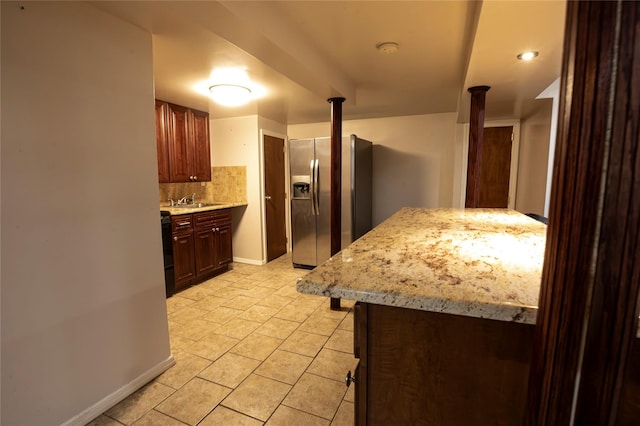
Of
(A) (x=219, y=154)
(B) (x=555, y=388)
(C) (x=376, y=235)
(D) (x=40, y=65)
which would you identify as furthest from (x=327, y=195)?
(B) (x=555, y=388)

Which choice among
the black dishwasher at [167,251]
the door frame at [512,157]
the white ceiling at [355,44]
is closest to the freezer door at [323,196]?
the white ceiling at [355,44]

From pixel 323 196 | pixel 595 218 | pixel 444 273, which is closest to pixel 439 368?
pixel 444 273

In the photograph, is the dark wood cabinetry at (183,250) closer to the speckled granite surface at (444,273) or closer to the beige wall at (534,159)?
the speckled granite surface at (444,273)

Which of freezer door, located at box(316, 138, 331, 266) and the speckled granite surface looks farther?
freezer door, located at box(316, 138, 331, 266)

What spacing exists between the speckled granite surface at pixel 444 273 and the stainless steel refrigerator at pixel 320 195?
2.39 metres

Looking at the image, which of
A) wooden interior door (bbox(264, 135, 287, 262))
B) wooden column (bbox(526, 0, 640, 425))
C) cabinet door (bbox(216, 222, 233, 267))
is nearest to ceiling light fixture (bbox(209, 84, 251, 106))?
wooden interior door (bbox(264, 135, 287, 262))

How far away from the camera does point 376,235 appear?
60.3 inches

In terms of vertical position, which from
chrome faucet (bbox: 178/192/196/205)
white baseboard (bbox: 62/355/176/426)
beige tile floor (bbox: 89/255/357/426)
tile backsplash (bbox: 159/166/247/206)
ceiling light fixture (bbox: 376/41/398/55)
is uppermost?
ceiling light fixture (bbox: 376/41/398/55)

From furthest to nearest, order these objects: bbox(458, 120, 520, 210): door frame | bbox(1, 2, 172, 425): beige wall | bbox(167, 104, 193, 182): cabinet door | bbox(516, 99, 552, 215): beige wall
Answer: bbox(458, 120, 520, 210): door frame, bbox(516, 99, 552, 215): beige wall, bbox(167, 104, 193, 182): cabinet door, bbox(1, 2, 172, 425): beige wall

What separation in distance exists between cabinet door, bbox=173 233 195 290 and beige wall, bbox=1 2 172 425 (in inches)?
56.6

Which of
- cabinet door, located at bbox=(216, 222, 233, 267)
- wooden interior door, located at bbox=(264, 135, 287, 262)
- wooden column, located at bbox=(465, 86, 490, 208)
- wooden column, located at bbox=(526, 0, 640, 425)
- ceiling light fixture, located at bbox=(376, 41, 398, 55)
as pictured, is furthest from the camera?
wooden interior door, located at bbox=(264, 135, 287, 262)

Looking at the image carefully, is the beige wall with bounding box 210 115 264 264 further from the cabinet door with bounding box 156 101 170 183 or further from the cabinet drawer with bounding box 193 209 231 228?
the cabinet door with bounding box 156 101 170 183

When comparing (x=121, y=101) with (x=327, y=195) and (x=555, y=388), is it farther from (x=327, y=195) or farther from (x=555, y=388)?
(x=327, y=195)

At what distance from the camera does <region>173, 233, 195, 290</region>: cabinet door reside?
330 centimetres
